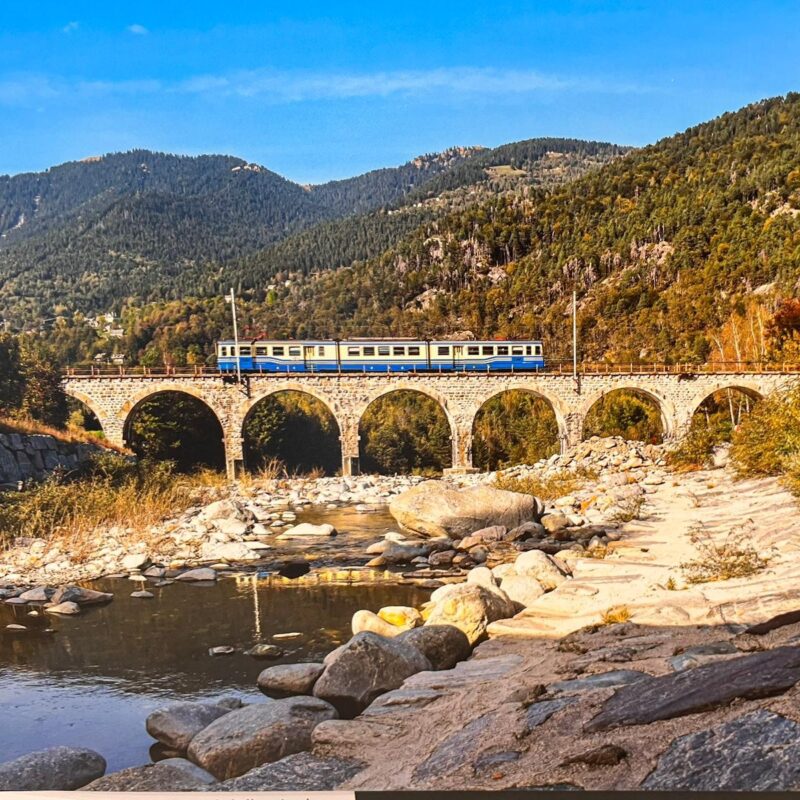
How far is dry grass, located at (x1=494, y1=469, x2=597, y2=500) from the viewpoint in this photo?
1620cm

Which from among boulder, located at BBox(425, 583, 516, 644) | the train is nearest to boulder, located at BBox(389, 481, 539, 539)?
boulder, located at BBox(425, 583, 516, 644)

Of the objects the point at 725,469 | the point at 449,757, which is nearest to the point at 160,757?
the point at 449,757

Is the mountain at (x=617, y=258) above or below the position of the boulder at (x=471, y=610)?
above

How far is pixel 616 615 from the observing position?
5.84 meters

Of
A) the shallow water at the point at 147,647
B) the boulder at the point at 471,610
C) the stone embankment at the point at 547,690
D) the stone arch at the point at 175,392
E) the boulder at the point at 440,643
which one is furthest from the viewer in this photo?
the stone arch at the point at 175,392

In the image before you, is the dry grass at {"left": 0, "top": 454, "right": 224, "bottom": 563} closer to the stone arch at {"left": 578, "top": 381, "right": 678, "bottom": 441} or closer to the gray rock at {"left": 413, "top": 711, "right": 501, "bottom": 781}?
the gray rock at {"left": 413, "top": 711, "right": 501, "bottom": 781}

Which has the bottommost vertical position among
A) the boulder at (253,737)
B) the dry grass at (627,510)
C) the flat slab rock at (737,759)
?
the dry grass at (627,510)

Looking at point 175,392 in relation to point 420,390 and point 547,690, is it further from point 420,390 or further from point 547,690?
point 547,690

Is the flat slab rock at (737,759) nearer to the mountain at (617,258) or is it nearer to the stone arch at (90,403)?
the stone arch at (90,403)

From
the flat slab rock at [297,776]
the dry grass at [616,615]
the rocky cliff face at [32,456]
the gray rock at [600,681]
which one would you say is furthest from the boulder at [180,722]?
the rocky cliff face at [32,456]

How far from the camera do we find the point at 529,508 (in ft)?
39.4

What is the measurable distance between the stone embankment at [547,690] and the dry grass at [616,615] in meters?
0.02

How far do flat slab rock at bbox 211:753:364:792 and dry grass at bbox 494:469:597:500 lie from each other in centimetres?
1194

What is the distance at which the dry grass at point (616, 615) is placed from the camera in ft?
18.8
